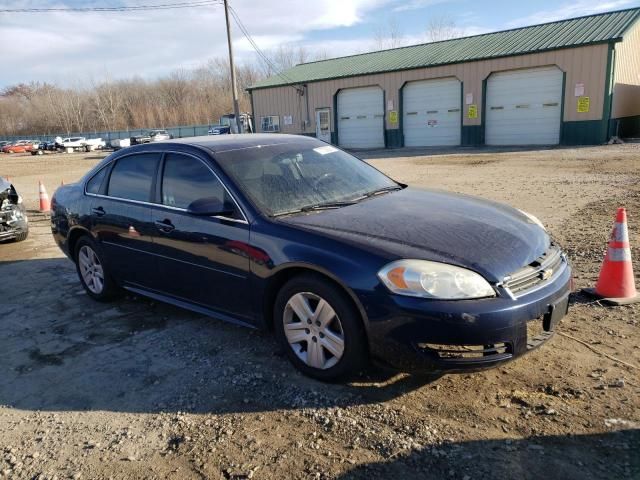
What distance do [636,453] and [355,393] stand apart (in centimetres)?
153

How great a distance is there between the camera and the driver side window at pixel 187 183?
3.99 meters

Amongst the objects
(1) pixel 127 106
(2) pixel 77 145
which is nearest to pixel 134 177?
(2) pixel 77 145

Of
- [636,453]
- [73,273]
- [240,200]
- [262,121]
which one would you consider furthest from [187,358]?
[262,121]

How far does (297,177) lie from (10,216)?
6.20 meters

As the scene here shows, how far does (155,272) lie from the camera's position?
4.49 metres

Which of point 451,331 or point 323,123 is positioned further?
point 323,123

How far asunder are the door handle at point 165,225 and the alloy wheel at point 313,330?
1.33 meters

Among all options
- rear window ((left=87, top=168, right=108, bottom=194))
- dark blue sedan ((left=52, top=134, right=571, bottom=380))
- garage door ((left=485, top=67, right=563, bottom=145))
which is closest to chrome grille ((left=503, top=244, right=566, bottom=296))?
dark blue sedan ((left=52, top=134, right=571, bottom=380))

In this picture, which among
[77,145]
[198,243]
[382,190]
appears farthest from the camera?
[77,145]

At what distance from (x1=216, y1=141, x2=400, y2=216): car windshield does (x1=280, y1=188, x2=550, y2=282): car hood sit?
0.69 ft

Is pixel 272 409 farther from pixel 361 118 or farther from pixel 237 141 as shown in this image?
pixel 361 118

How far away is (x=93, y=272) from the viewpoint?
5.33 metres

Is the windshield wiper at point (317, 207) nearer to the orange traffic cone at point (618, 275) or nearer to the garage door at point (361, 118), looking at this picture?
the orange traffic cone at point (618, 275)

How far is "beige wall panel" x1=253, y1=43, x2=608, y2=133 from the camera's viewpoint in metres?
22.8
